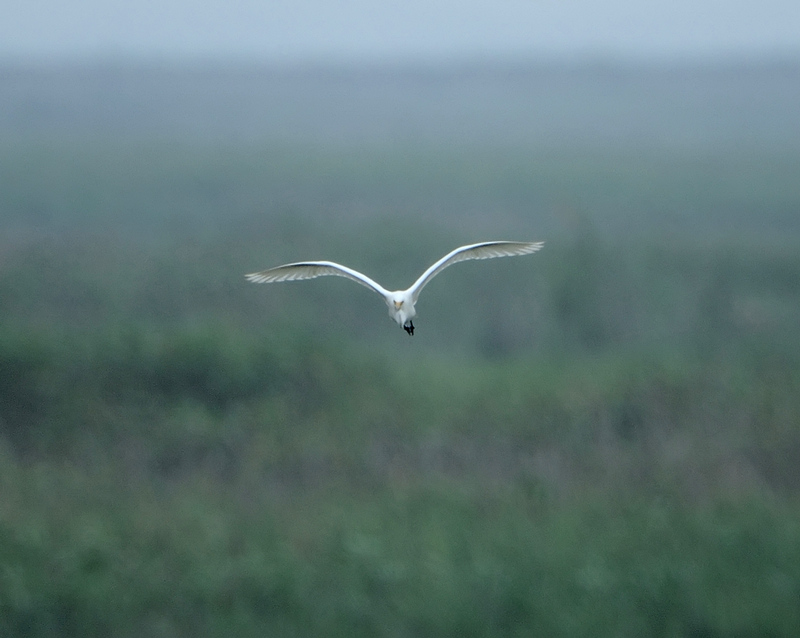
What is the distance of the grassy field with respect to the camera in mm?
17359

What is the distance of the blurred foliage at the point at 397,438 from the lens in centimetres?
1738

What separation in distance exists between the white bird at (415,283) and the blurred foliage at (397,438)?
763 cm

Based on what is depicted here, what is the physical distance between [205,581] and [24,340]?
30.6 feet

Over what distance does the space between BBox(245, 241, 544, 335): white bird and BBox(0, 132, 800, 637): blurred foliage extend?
7.63 metres

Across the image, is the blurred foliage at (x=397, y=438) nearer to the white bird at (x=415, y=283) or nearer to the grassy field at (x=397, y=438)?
the grassy field at (x=397, y=438)

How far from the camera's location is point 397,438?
74.5 feet

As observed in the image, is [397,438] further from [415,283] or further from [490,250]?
[415,283]

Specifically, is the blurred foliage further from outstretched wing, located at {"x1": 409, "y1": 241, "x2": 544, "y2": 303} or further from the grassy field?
outstretched wing, located at {"x1": 409, "y1": 241, "x2": 544, "y2": 303}

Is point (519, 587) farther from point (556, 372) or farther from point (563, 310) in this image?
point (563, 310)

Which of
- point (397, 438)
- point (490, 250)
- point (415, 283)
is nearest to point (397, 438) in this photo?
point (397, 438)

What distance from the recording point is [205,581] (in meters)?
17.6

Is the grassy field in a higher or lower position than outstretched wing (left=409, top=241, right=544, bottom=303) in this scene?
lower

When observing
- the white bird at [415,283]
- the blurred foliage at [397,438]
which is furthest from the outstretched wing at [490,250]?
the blurred foliage at [397,438]

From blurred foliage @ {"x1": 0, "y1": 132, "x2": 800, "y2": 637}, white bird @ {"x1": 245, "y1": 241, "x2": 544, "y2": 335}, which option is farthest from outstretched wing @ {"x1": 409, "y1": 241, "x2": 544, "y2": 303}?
blurred foliage @ {"x1": 0, "y1": 132, "x2": 800, "y2": 637}
